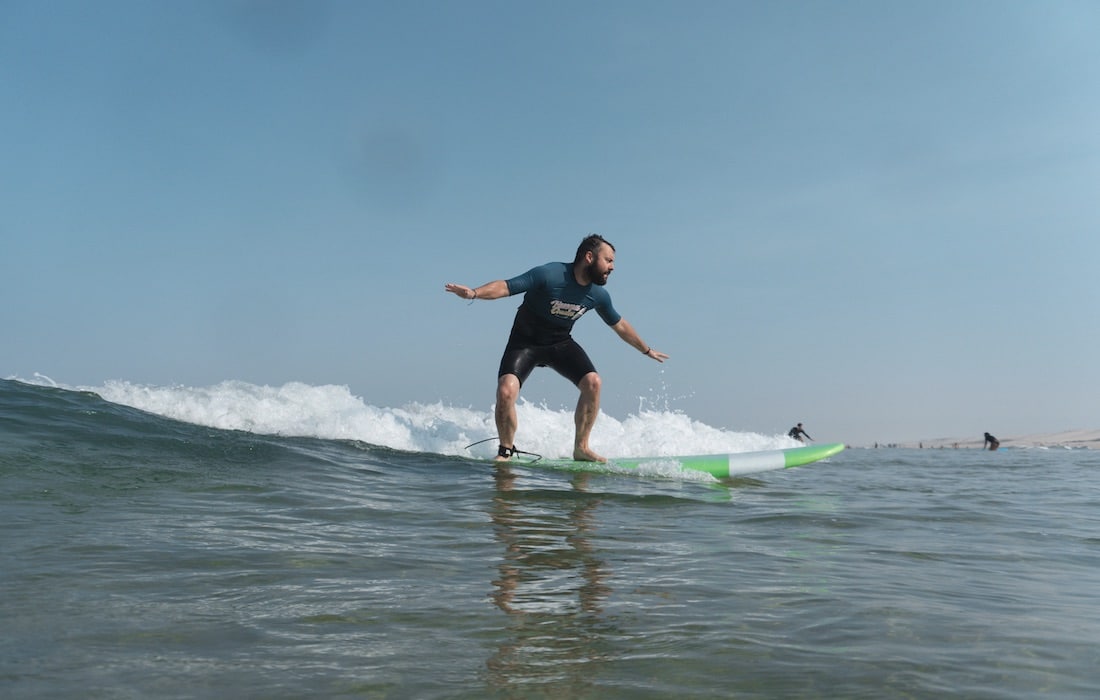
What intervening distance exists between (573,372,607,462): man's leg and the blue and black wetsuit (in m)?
0.11

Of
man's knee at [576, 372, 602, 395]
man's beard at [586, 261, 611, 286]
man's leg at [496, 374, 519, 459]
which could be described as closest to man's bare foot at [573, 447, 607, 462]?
man's knee at [576, 372, 602, 395]

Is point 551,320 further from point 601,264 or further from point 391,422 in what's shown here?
point 391,422

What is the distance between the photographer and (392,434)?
36.2 ft

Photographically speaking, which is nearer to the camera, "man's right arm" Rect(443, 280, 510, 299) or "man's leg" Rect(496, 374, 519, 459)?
"man's right arm" Rect(443, 280, 510, 299)

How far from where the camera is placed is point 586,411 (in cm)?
839

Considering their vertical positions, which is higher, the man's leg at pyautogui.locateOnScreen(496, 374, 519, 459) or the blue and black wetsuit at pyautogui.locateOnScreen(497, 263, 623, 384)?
the blue and black wetsuit at pyautogui.locateOnScreen(497, 263, 623, 384)

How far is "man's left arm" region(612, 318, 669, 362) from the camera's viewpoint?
28.9 feet

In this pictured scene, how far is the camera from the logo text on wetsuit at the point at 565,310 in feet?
26.4

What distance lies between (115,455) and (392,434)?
181 inches

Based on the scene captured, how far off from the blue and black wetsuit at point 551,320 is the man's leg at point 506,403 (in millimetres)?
123

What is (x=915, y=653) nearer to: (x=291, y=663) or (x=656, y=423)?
(x=291, y=663)

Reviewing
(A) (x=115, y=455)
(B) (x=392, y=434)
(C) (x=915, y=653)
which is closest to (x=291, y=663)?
(C) (x=915, y=653)

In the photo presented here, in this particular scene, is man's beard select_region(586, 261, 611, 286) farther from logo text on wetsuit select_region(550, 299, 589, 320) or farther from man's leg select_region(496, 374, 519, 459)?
man's leg select_region(496, 374, 519, 459)

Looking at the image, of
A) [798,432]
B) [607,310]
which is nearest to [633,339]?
[607,310]
